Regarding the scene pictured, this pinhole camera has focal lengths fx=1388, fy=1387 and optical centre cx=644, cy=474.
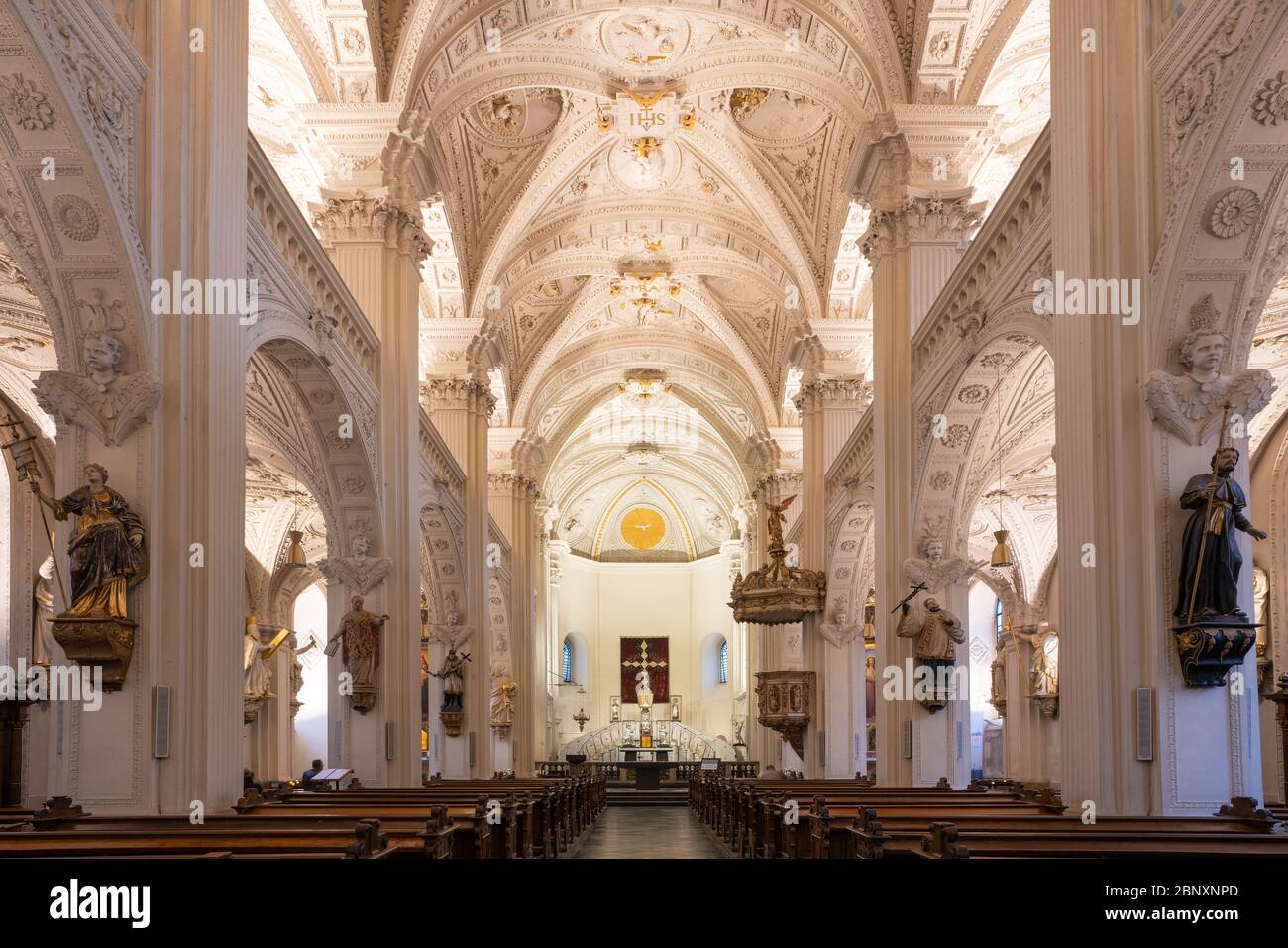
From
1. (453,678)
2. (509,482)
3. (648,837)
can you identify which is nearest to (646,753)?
(509,482)

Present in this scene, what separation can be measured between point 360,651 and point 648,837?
7.09m

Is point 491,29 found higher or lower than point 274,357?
higher

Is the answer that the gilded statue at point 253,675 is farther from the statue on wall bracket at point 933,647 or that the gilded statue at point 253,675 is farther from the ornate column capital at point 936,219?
the ornate column capital at point 936,219

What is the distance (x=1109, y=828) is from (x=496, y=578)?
26.3 metres

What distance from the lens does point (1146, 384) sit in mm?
9336

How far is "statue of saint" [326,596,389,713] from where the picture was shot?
16.9 metres

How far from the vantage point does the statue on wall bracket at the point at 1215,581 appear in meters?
8.80

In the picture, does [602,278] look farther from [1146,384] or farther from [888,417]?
[1146,384]

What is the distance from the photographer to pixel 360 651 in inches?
666

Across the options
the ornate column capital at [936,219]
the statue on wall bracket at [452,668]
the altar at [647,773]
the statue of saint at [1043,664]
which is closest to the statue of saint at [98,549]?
the ornate column capital at [936,219]

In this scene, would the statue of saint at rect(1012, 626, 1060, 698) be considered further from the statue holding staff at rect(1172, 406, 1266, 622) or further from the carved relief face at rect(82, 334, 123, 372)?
the carved relief face at rect(82, 334, 123, 372)

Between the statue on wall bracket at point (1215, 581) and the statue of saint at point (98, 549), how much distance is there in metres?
6.97

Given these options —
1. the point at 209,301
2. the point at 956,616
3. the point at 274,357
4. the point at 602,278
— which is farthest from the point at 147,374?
the point at 602,278

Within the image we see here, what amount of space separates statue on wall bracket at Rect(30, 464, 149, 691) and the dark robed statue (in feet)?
22.9
